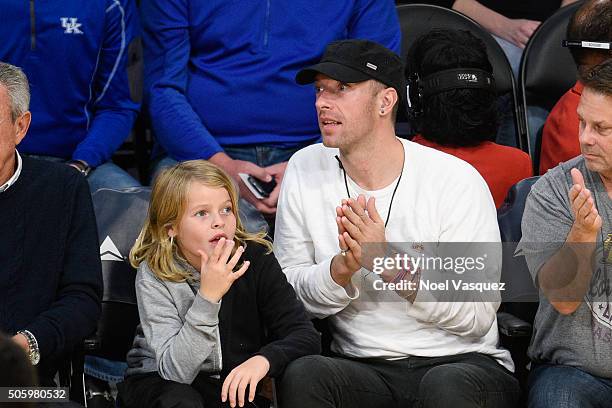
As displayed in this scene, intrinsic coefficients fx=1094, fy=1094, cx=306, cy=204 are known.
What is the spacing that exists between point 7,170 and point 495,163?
1.83 meters

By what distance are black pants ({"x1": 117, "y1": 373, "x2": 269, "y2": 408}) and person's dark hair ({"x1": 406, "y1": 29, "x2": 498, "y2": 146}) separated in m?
1.33

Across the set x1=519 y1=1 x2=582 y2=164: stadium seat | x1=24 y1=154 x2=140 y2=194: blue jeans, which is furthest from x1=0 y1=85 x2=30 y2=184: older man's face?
x1=519 y1=1 x2=582 y2=164: stadium seat

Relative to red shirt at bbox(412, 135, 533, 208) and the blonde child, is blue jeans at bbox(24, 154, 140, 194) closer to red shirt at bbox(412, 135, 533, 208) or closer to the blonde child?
the blonde child

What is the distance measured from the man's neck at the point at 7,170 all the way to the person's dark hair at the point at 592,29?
217cm

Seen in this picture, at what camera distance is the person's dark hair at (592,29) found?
13.7 feet

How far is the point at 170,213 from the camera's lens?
3.42 meters

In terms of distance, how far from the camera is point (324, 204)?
145 inches

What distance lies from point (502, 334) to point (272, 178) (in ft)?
3.88

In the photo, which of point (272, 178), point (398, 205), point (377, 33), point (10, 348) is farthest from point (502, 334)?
point (10, 348)

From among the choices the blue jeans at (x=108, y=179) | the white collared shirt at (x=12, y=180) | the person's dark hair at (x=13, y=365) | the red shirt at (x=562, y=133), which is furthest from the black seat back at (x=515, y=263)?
the person's dark hair at (x=13, y=365)

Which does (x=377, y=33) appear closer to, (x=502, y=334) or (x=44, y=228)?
(x=502, y=334)

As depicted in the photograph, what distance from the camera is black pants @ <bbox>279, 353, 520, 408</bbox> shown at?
3195mm

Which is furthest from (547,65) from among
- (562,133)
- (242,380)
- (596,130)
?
(242,380)

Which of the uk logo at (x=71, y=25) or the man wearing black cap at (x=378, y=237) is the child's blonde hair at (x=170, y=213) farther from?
the uk logo at (x=71, y=25)
